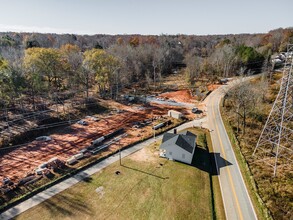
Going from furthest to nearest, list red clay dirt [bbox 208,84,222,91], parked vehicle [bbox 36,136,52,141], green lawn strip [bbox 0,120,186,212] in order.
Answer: red clay dirt [bbox 208,84,222,91], parked vehicle [bbox 36,136,52,141], green lawn strip [bbox 0,120,186,212]

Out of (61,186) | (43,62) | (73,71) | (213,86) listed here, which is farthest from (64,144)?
(213,86)

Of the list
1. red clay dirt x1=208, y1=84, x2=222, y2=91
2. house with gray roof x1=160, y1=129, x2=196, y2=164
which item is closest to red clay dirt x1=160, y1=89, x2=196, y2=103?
red clay dirt x1=208, y1=84, x2=222, y2=91

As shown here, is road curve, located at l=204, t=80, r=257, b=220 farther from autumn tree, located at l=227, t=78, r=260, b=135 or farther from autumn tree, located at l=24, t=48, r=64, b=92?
autumn tree, located at l=24, t=48, r=64, b=92

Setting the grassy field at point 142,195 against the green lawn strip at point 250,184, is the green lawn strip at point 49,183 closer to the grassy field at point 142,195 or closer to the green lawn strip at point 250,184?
the grassy field at point 142,195

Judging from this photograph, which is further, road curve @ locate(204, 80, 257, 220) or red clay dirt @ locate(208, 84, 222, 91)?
red clay dirt @ locate(208, 84, 222, 91)

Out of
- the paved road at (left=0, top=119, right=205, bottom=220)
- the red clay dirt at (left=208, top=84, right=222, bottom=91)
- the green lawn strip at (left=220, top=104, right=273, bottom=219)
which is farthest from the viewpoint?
the red clay dirt at (left=208, top=84, right=222, bottom=91)

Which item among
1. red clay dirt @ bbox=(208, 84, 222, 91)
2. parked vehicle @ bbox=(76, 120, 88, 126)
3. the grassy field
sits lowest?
the grassy field

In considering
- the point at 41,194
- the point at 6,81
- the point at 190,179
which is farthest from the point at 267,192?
the point at 6,81
